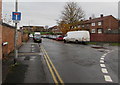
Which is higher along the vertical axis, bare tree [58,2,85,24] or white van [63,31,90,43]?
bare tree [58,2,85,24]

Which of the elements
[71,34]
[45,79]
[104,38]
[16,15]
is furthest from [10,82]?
[104,38]

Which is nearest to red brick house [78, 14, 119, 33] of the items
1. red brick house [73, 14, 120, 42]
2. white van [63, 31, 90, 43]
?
red brick house [73, 14, 120, 42]

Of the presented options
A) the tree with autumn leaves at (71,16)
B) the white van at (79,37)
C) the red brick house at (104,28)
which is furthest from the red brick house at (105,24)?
the white van at (79,37)

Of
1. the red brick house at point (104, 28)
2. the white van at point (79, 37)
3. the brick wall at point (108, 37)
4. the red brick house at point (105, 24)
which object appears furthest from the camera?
the red brick house at point (105, 24)

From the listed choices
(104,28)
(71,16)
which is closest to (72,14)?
(71,16)

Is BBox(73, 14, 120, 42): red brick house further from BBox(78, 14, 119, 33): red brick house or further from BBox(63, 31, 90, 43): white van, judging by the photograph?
BBox(63, 31, 90, 43): white van

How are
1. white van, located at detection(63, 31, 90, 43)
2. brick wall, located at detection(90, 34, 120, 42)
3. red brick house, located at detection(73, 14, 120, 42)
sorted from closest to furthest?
white van, located at detection(63, 31, 90, 43), brick wall, located at detection(90, 34, 120, 42), red brick house, located at detection(73, 14, 120, 42)

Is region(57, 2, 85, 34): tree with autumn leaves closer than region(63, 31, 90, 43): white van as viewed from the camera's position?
No

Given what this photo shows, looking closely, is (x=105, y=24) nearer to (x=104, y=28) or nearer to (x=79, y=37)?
(x=104, y=28)

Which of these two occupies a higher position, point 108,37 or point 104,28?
point 104,28

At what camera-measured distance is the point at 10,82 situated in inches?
205

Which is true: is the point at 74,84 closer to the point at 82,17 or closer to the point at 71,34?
the point at 71,34

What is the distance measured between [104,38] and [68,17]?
1367 cm

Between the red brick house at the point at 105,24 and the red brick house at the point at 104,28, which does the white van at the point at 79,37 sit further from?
the red brick house at the point at 105,24
